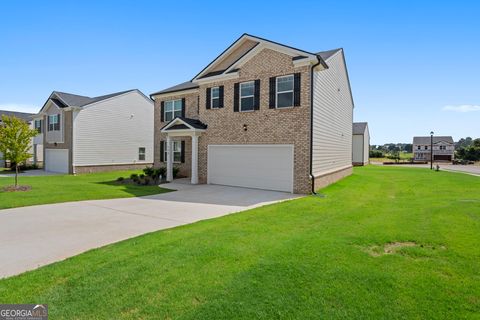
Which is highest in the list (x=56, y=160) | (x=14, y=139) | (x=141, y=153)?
(x=14, y=139)

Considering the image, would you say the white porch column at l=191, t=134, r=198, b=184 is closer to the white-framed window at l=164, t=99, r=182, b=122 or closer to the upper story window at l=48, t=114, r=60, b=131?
the white-framed window at l=164, t=99, r=182, b=122

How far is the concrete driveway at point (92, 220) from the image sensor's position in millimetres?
5145

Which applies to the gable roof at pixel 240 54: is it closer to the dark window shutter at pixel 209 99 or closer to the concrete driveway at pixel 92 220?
the dark window shutter at pixel 209 99

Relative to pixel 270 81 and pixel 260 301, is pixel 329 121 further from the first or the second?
pixel 260 301

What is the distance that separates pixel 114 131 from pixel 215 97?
1443 centimetres

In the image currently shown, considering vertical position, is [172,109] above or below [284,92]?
above

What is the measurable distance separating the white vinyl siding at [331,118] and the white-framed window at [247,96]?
10.8ft

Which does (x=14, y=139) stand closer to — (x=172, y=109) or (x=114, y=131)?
(x=172, y=109)

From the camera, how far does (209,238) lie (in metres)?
5.70

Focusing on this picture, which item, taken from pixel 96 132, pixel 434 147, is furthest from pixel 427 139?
pixel 96 132

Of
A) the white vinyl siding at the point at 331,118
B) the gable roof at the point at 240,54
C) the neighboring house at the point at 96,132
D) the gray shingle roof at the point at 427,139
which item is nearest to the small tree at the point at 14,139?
the neighboring house at the point at 96,132

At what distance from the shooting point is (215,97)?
1574cm

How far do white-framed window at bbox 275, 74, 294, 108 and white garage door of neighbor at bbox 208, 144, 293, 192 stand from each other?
210cm

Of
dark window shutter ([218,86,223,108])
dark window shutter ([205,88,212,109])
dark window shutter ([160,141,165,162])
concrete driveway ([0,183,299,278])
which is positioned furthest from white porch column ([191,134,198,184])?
dark window shutter ([160,141,165,162])
